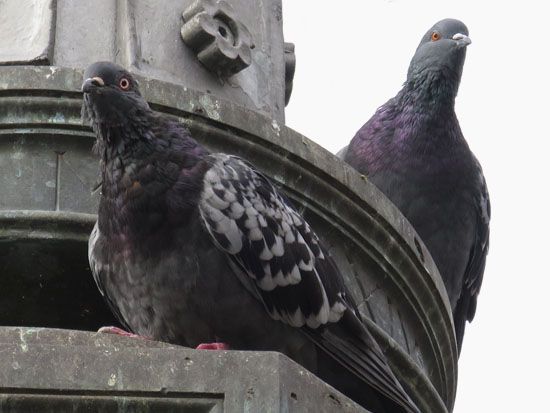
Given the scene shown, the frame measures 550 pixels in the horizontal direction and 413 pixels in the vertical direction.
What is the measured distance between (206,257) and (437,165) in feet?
17.6

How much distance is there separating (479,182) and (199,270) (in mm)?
5828

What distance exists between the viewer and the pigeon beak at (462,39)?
17.7m

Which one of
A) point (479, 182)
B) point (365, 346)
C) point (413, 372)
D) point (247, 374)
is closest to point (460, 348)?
point (479, 182)

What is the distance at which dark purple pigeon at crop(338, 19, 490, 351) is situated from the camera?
16703 mm

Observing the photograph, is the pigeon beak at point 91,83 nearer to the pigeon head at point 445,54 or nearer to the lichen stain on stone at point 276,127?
the lichen stain on stone at point 276,127

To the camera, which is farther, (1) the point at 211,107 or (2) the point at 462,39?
(2) the point at 462,39

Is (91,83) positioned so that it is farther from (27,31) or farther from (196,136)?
(27,31)

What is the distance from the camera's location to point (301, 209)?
13.7 m

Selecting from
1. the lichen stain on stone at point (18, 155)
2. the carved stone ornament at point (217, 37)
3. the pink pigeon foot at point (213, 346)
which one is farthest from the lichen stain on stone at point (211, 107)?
the pink pigeon foot at point (213, 346)

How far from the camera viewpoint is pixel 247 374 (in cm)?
984

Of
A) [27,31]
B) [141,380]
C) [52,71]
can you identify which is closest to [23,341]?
[141,380]

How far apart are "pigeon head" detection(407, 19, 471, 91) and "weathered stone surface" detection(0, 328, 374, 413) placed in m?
8.16

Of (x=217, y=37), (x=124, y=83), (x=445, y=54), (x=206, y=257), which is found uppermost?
A: (x=445, y=54)

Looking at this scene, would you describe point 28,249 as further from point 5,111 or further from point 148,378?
point 148,378
